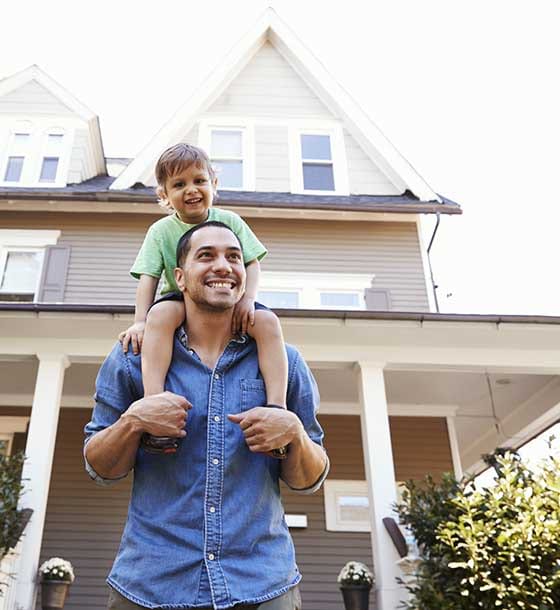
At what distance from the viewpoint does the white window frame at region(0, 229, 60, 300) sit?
31.2ft

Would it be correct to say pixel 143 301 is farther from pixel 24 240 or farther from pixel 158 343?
pixel 24 240

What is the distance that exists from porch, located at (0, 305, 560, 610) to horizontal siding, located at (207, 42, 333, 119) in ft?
17.0

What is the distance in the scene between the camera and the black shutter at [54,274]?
9.08 m

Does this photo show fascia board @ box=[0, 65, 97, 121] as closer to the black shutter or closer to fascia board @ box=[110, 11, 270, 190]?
fascia board @ box=[110, 11, 270, 190]

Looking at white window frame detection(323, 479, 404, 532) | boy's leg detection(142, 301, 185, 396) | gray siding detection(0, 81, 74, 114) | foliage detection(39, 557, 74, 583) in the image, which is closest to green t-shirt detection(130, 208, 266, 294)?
boy's leg detection(142, 301, 185, 396)

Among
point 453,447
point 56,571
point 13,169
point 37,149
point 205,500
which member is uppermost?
point 37,149

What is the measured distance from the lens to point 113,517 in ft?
25.0

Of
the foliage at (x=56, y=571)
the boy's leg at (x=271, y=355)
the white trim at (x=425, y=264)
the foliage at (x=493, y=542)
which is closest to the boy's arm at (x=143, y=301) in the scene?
the boy's leg at (x=271, y=355)

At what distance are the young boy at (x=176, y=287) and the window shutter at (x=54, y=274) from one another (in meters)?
7.16

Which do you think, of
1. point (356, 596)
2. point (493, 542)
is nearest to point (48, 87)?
point (356, 596)

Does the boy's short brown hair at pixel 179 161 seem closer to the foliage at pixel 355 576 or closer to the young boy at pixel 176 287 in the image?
the young boy at pixel 176 287

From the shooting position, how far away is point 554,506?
4664mm

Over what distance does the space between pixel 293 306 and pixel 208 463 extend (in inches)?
299

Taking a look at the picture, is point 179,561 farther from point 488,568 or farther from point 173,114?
point 173,114
